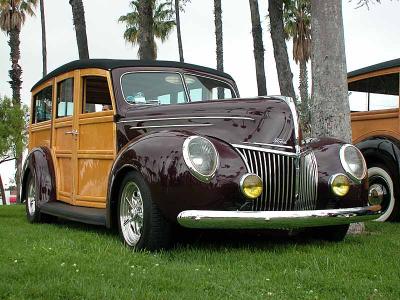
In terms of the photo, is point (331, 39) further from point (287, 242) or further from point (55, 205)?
point (55, 205)

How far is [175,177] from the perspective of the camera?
469cm

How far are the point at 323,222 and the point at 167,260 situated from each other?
4.53ft

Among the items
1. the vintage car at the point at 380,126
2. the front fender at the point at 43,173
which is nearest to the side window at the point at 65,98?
Answer: the front fender at the point at 43,173

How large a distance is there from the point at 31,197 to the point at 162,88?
119 inches

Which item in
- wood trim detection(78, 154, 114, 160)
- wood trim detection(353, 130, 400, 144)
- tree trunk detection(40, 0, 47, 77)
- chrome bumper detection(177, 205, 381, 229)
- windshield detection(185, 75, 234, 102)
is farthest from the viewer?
tree trunk detection(40, 0, 47, 77)

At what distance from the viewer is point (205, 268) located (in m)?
4.29

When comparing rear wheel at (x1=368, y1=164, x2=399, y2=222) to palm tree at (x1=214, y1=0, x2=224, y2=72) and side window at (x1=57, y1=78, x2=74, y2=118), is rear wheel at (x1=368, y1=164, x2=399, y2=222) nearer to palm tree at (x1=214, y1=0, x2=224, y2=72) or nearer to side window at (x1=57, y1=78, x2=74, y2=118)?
side window at (x1=57, y1=78, x2=74, y2=118)

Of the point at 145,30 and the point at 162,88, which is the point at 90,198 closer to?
the point at 162,88

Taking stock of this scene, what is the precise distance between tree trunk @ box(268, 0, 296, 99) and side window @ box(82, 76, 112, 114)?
297 inches

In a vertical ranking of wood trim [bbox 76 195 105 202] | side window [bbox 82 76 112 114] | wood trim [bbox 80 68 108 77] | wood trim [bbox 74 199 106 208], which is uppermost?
wood trim [bbox 80 68 108 77]

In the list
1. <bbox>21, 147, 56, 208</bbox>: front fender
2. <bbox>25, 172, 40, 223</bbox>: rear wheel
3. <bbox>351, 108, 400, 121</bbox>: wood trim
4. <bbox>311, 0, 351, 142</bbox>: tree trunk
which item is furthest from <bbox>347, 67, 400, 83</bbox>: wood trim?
<bbox>25, 172, 40, 223</bbox>: rear wheel

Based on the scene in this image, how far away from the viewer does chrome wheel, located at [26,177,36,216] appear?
7902 millimetres

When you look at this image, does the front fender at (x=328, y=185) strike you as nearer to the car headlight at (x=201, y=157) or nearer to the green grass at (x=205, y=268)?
the green grass at (x=205, y=268)

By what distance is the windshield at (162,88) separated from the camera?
20.5 feet
